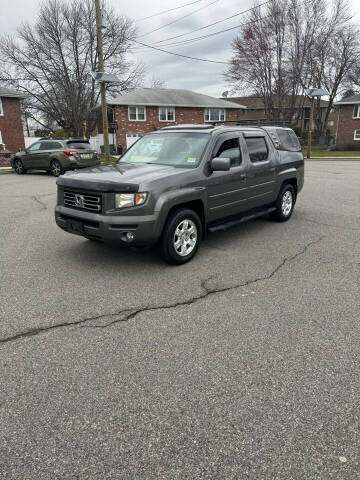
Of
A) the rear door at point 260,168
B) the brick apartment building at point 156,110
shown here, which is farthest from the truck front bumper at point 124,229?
the brick apartment building at point 156,110

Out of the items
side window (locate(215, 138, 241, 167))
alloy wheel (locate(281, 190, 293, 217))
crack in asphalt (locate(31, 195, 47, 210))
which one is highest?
side window (locate(215, 138, 241, 167))

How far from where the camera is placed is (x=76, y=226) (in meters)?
4.75

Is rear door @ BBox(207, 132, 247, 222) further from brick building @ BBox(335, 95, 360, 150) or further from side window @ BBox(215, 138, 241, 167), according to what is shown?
brick building @ BBox(335, 95, 360, 150)

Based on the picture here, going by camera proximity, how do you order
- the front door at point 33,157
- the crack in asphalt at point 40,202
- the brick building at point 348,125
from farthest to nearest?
1. the brick building at point 348,125
2. the front door at point 33,157
3. the crack in asphalt at point 40,202

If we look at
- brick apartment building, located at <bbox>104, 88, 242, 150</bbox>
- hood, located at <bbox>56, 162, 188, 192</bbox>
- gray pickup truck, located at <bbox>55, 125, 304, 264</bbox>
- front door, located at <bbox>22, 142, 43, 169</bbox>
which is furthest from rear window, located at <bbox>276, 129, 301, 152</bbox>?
brick apartment building, located at <bbox>104, 88, 242, 150</bbox>

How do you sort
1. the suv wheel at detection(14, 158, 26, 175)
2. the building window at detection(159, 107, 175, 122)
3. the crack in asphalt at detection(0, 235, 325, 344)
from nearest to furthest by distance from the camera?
the crack in asphalt at detection(0, 235, 325, 344) → the suv wheel at detection(14, 158, 26, 175) → the building window at detection(159, 107, 175, 122)

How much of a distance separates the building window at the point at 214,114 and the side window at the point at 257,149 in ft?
117

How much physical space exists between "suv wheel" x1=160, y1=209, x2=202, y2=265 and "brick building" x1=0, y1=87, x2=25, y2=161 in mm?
26330

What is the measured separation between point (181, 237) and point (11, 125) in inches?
1081

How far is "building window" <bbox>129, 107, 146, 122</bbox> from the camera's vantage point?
3719cm

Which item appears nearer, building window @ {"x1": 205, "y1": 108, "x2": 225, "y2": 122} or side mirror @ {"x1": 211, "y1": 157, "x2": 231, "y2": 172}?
side mirror @ {"x1": 211, "y1": 157, "x2": 231, "y2": 172}

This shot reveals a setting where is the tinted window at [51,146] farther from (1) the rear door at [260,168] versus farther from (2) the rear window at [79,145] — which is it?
(1) the rear door at [260,168]

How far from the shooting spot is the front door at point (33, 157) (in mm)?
15711

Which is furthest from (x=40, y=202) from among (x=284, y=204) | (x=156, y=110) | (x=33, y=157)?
(x=156, y=110)
